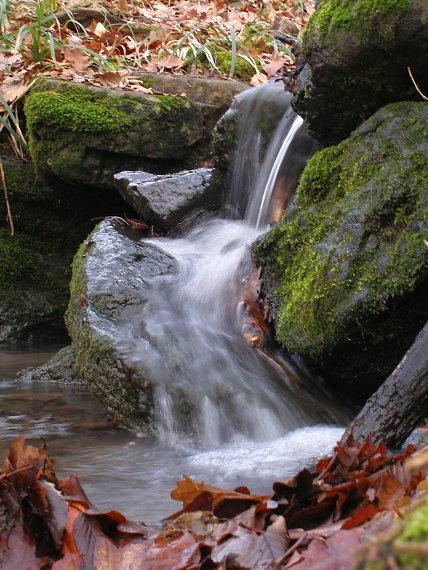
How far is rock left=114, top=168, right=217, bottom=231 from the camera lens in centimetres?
466

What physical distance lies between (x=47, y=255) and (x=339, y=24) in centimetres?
430

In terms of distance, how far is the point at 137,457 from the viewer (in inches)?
110

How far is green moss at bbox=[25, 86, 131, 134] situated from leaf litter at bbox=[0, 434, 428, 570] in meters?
4.35

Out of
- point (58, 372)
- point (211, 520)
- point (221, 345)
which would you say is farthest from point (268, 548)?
point (58, 372)

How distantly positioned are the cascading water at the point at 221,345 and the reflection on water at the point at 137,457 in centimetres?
12

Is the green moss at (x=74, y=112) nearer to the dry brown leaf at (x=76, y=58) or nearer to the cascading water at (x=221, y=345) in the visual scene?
the dry brown leaf at (x=76, y=58)

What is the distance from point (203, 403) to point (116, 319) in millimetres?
777

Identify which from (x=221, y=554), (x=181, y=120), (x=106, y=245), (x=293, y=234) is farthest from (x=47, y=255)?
(x=221, y=554)

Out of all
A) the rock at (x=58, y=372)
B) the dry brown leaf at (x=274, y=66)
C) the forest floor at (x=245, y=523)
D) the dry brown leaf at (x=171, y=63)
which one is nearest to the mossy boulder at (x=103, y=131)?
the dry brown leaf at (x=171, y=63)

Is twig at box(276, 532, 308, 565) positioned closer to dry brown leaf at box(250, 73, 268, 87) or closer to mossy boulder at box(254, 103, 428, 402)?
mossy boulder at box(254, 103, 428, 402)

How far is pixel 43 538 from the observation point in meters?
1.56

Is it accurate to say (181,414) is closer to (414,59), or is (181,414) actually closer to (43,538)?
(43,538)

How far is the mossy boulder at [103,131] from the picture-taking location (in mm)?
5613

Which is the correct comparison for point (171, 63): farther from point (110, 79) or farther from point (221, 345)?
point (221, 345)
